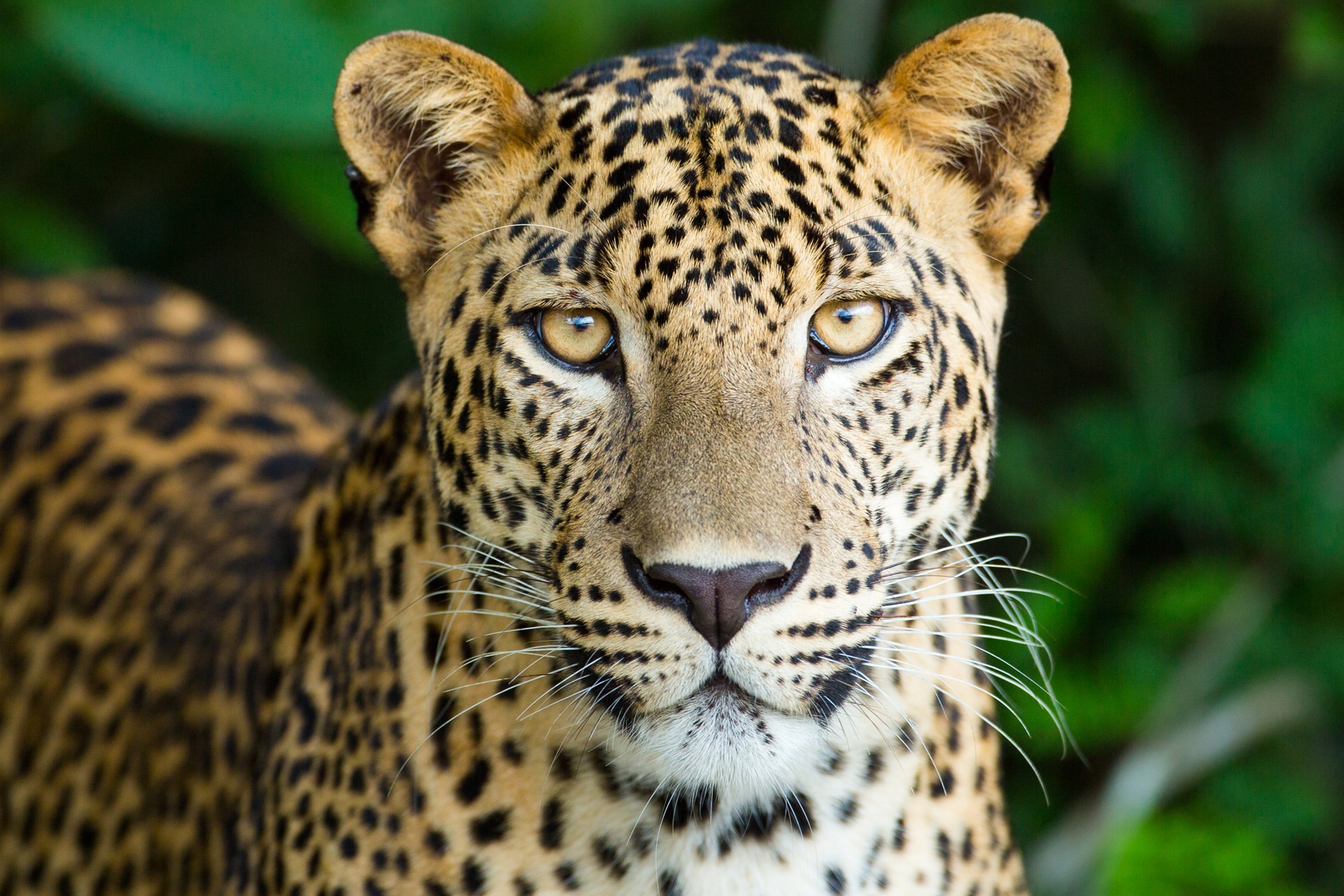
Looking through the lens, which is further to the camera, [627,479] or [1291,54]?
[1291,54]

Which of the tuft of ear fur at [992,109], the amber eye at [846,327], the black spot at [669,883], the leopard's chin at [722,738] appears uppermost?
the tuft of ear fur at [992,109]

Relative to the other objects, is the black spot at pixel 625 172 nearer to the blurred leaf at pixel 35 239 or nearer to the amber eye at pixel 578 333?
the amber eye at pixel 578 333

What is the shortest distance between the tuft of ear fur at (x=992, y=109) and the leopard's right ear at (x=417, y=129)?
26.7 inches

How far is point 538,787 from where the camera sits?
9.17ft

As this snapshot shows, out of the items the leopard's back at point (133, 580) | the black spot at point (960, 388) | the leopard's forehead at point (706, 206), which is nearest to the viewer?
the leopard's forehead at point (706, 206)

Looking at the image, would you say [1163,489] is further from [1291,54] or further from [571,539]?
[571,539]

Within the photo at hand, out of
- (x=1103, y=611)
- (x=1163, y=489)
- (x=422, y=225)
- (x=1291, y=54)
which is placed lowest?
(x=1103, y=611)

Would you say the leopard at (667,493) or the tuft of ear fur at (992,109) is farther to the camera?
the tuft of ear fur at (992,109)

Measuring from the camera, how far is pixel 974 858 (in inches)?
116

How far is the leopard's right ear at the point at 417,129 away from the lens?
2.85 meters

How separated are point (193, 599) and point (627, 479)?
5.73ft

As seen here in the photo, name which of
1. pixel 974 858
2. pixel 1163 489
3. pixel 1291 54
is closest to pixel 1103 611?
pixel 1163 489

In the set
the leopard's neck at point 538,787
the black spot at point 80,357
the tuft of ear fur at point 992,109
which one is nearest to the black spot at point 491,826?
the leopard's neck at point 538,787

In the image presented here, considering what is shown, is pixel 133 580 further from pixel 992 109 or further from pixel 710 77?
pixel 992 109
